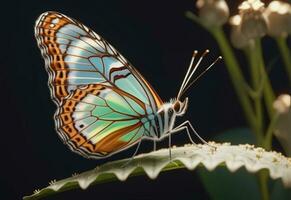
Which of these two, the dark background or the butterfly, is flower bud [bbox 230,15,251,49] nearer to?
the butterfly

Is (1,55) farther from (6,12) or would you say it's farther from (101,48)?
(101,48)

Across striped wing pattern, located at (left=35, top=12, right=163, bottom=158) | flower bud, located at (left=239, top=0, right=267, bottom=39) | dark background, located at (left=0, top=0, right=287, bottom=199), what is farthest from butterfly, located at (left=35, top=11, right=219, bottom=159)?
dark background, located at (left=0, top=0, right=287, bottom=199)

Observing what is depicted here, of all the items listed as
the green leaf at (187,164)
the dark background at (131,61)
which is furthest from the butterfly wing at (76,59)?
the dark background at (131,61)

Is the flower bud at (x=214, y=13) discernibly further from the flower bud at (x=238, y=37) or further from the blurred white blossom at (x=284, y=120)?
the blurred white blossom at (x=284, y=120)

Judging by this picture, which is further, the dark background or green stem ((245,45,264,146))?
the dark background

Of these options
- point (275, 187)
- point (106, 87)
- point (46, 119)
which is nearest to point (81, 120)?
point (106, 87)
